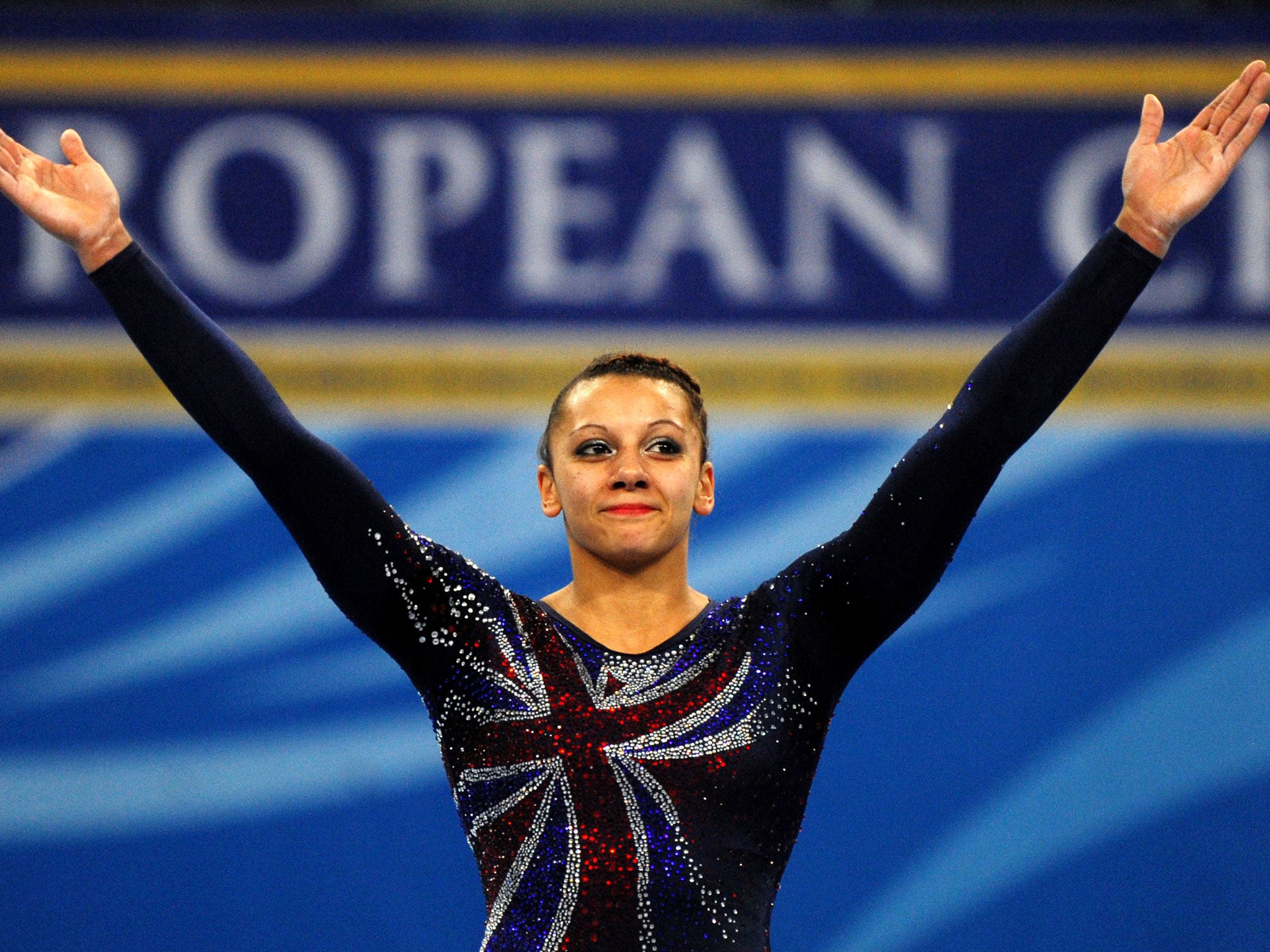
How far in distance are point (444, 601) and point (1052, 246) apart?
2436 mm

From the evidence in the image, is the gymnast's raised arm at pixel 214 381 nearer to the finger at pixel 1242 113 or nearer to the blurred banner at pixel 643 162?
the finger at pixel 1242 113

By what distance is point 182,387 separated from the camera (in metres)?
1.73

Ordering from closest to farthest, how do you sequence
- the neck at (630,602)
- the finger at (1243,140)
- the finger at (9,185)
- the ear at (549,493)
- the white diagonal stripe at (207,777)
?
the finger at (9,185), the finger at (1243,140), the neck at (630,602), the ear at (549,493), the white diagonal stripe at (207,777)

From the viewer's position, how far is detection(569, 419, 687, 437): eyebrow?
193cm

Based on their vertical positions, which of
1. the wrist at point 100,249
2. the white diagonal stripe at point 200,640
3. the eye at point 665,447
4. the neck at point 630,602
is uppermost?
the white diagonal stripe at point 200,640

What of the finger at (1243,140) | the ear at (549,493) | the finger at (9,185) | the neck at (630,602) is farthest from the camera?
the ear at (549,493)

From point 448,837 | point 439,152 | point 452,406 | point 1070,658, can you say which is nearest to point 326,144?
point 439,152

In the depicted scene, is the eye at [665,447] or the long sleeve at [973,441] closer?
the long sleeve at [973,441]

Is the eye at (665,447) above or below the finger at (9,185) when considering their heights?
below

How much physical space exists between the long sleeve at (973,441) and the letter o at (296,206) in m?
2.26

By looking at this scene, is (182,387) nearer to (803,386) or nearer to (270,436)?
(270,436)

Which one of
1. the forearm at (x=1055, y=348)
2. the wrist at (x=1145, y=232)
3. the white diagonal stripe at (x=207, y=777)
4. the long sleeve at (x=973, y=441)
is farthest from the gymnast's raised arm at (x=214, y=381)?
the white diagonal stripe at (x=207, y=777)

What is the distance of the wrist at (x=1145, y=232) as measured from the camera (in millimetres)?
1797

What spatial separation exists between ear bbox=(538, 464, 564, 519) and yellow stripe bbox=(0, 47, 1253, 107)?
195 cm
